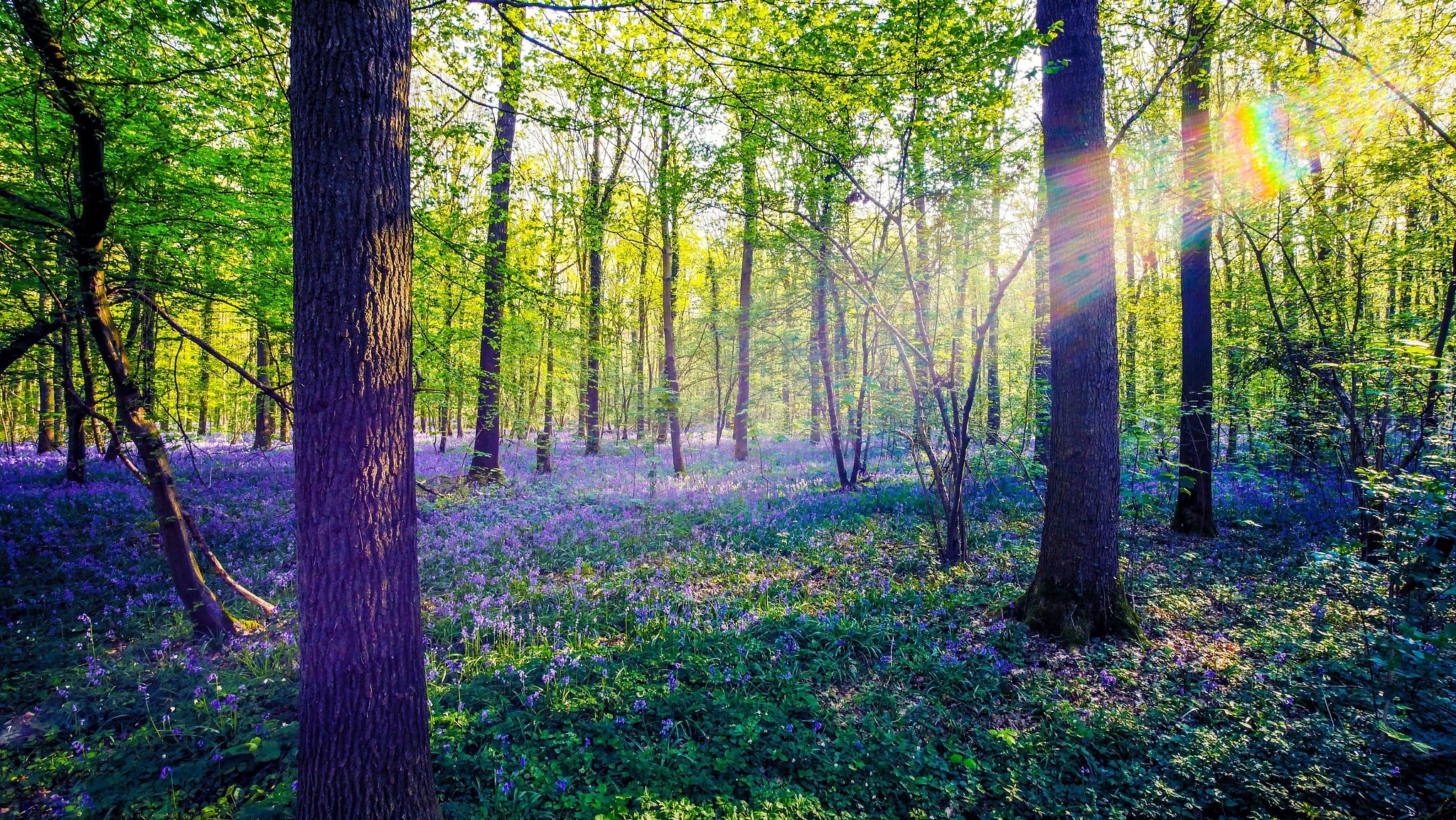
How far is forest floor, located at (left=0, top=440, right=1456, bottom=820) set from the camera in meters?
3.33

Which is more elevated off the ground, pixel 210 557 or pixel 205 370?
pixel 205 370

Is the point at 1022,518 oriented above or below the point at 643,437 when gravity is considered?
below

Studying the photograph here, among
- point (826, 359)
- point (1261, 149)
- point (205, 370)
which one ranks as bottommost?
point (205, 370)

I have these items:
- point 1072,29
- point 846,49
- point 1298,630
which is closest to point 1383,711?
point 1298,630

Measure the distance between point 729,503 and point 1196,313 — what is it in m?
9.64

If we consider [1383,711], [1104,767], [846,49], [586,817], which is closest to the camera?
[586,817]

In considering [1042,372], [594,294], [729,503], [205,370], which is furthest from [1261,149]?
[205,370]

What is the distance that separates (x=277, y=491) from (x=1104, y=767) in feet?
49.4

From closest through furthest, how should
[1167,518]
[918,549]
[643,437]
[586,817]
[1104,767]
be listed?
[586,817] < [1104,767] < [918,549] < [1167,518] < [643,437]

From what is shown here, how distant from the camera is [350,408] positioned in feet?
8.38

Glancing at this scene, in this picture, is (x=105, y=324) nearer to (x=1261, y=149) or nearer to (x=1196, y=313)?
(x=1196, y=313)

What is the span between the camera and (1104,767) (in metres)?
3.59

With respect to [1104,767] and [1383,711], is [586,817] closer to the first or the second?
[1104,767]

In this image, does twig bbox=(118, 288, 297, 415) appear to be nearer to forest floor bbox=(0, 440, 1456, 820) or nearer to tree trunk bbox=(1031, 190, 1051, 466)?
forest floor bbox=(0, 440, 1456, 820)
